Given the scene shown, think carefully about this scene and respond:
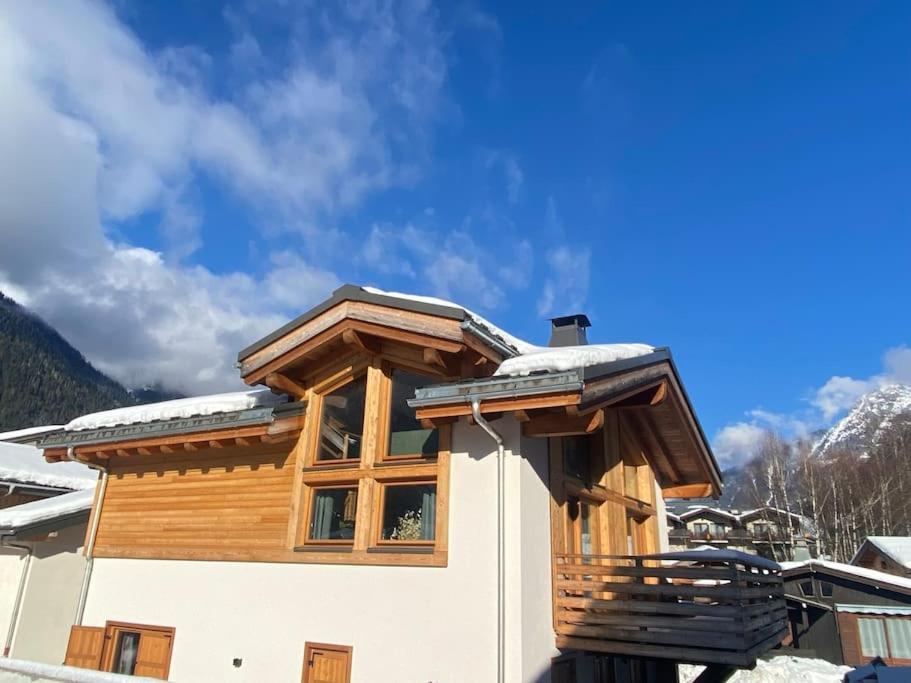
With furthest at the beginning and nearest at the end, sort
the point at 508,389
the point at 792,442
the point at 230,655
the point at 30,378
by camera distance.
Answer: the point at 30,378
the point at 792,442
the point at 230,655
the point at 508,389

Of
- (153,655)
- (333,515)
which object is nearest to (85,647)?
(153,655)

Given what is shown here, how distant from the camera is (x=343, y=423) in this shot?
8.98 m

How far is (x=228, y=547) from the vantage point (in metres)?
8.98

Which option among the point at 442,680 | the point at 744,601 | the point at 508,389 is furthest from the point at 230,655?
the point at 744,601

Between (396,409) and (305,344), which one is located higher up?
(305,344)

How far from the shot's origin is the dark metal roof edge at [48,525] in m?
10.5

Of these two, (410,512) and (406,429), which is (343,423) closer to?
(406,429)

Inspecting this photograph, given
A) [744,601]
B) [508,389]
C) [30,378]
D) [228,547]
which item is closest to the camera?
[508,389]

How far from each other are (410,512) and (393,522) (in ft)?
0.92

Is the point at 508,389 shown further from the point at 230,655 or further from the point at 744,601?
the point at 230,655

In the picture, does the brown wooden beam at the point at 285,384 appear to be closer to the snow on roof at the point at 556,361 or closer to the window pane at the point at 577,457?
the snow on roof at the point at 556,361

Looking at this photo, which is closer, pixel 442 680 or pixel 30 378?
pixel 442 680

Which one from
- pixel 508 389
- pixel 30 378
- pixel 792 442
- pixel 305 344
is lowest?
pixel 508 389

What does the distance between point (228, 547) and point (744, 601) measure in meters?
6.80
